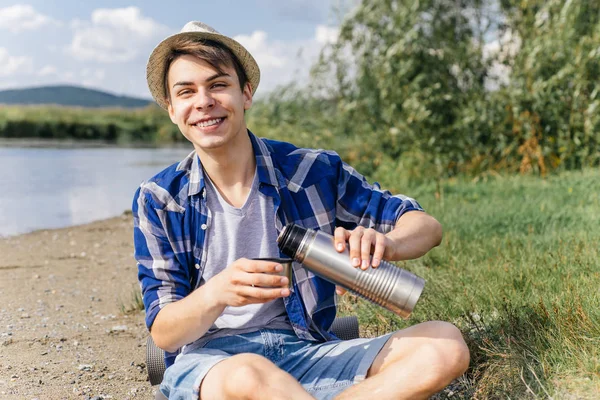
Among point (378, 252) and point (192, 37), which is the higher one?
point (192, 37)

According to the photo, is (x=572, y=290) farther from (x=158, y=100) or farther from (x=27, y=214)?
(x=27, y=214)

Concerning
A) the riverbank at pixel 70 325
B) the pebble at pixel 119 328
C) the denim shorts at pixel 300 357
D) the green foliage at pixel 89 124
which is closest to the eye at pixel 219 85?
the denim shorts at pixel 300 357

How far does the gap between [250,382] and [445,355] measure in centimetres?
68

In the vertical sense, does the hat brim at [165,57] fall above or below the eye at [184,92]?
above

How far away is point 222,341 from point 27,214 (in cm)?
903

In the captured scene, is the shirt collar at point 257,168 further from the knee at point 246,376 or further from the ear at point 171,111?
the knee at point 246,376

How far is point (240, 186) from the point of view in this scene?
2.66 meters

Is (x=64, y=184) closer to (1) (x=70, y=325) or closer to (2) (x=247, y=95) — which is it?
(1) (x=70, y=325)

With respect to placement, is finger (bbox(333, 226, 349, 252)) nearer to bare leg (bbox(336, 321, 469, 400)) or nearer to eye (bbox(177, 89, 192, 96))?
bare leg (bbox(336, 321, 469, 400))

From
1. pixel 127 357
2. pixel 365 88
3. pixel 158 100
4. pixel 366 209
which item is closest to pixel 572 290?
pixel 366 209

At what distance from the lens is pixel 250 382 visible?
2.10m

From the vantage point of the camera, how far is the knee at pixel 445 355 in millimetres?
2234

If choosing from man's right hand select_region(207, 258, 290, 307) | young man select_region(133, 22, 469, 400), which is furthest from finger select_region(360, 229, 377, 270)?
man's right hand select_region(207, 258, 290, 307)

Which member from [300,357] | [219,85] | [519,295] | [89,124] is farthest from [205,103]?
[89,124]
